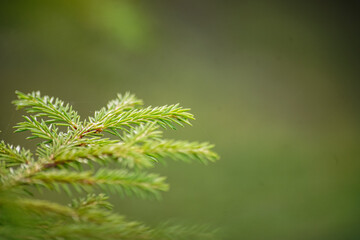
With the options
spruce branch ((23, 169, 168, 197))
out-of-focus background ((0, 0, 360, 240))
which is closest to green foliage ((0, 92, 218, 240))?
spruce branch ((23, 169, 168, 197))

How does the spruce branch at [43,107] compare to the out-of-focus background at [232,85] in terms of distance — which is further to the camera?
the out-of-focus background at [232,85]

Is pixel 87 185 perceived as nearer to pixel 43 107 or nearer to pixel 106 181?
pixel 106 181

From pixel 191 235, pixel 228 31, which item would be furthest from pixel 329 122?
pixel 191 235

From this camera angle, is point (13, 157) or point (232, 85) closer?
point (13, 157)

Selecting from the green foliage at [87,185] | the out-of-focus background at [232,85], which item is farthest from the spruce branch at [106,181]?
the out-of-focus background at [232,85]

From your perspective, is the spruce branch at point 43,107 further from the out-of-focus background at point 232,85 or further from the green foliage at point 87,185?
the out-of-focus background at point 232,85

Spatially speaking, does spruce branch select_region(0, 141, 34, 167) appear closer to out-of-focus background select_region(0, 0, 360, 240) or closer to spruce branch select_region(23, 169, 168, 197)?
spruce branch select_region(23, 169, 168, 197)

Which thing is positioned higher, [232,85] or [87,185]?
[232,85]

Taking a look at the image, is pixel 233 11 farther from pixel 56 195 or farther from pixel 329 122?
pixel 56 195

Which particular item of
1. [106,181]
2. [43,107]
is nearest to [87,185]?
[106,181]
